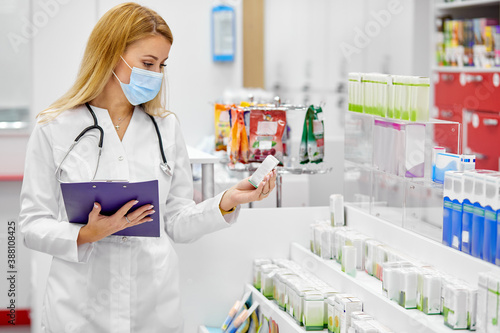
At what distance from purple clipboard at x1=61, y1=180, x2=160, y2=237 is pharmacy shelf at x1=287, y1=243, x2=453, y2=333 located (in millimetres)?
845

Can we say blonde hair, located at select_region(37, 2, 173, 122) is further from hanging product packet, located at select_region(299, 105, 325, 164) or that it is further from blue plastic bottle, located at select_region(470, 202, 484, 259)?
hanging product packet, located at select_region(299, 105, 325, 164)

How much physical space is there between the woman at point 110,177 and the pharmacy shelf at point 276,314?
0.71m

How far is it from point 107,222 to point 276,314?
3.81 ft

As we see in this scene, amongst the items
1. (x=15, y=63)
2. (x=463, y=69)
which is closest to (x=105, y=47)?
(x=15, y=63)

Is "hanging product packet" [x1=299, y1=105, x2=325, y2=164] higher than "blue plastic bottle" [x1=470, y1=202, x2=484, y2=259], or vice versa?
"hanging product packet" [x1=299, y1=105, x2=325, y2=164]

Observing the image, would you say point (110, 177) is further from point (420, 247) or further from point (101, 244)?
point (420, 247)

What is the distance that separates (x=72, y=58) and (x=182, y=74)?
32.3 inches

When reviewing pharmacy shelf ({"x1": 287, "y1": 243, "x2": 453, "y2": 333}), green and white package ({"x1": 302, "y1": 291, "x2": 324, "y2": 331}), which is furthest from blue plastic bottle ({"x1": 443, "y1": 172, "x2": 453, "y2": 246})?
green and white package ({"x1": 302, "y1": 291, "x2": 324, "y2": 331})

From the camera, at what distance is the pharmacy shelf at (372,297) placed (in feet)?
7.06

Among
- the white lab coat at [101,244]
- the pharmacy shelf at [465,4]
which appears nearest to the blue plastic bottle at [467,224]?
the white lab coat at [101,244]

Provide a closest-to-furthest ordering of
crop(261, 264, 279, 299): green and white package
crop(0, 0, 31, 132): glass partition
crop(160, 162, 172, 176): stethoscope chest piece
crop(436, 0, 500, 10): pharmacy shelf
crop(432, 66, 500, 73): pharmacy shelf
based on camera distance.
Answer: crop(160, 162, 172, 176): stethoscope chest piece → crop(261, 264, 279, 299): green and white package → crop(0, 0, 31, 132): glass partition → crop(432, 66, 500, 73): pharmacy shelf → crop(436, 0, 500, 10): pharmacy shelf

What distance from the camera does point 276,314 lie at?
285 centimetres

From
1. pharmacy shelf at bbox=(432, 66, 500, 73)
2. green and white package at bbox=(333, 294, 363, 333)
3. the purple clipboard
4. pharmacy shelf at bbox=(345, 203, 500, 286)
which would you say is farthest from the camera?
pharmacy shelf at bbox=(432, 66, 500, 73)

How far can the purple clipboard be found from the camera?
1.85 meters
